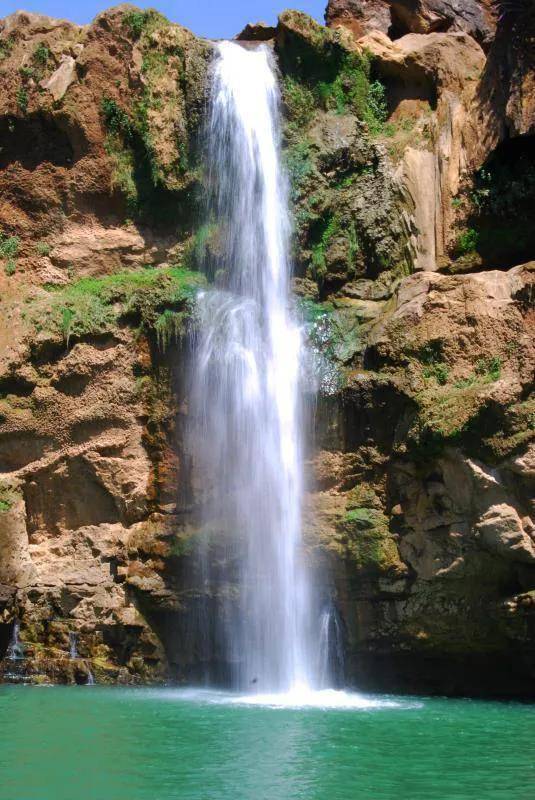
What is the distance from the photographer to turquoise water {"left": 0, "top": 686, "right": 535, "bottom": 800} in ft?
28.4

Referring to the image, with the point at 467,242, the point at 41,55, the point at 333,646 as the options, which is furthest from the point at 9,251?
the point at 333,646

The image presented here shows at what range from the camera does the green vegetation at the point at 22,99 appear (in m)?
20.8

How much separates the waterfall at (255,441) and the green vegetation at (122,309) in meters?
0.50

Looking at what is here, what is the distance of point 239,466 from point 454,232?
6.33m

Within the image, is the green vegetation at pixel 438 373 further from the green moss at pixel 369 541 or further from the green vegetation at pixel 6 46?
the green vegetation at pixel 6 46

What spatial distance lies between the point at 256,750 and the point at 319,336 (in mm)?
9016

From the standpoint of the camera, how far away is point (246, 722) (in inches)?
487

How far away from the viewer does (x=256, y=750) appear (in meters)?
10.5

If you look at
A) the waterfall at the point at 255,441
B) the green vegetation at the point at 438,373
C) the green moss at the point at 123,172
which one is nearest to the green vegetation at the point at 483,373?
the green vegetation at the point at 438,373

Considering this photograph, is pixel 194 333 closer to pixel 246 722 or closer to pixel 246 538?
pixel 246 538

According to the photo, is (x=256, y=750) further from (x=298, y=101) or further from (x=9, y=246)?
(x=298, y=101)

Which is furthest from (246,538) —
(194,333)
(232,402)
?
(194,333)

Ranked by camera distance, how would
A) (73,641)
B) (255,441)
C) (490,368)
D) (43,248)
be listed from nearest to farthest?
(490,368), (73,641), (255,441), (43,248)

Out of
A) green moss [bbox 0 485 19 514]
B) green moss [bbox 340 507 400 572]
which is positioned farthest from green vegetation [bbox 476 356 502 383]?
green moss [bbox 0 485 19 514]
